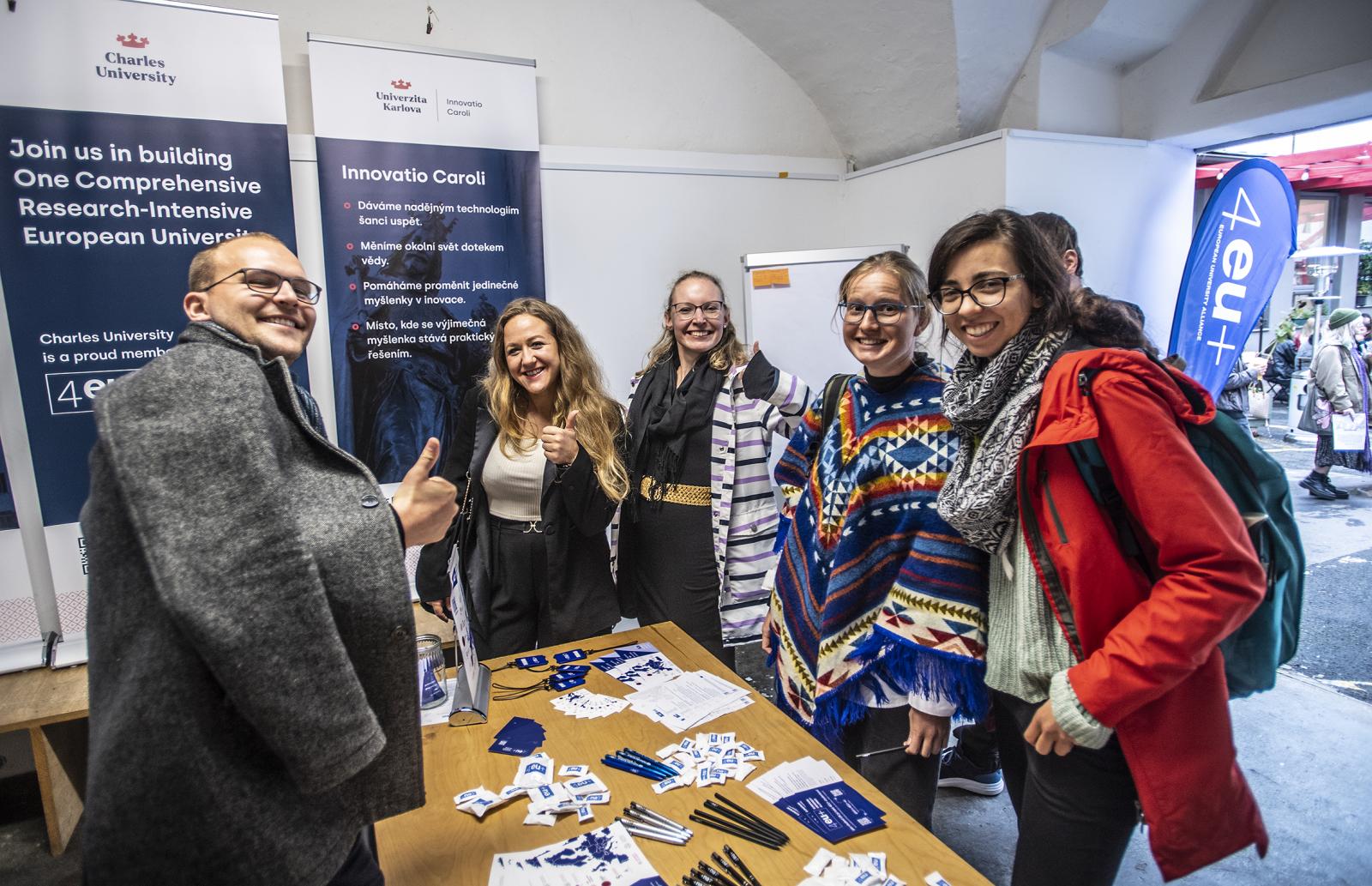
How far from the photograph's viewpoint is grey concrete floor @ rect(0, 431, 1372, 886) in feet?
6.81

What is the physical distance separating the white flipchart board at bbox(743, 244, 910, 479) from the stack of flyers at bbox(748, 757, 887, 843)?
2.44 m

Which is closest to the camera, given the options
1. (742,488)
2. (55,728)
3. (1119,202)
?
(742,488)

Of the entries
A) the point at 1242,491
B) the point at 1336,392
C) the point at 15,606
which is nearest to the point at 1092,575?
the point at 1242,491

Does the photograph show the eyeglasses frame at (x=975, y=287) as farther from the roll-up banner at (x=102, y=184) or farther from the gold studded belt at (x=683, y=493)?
the roll-up banner at (x=102, y=184)

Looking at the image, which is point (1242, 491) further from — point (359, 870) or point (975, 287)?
point (359, 870)

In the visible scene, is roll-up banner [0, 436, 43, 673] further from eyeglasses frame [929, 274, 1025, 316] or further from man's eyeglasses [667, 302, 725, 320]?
eyeglasses frame [929, 274, 1025, 316]

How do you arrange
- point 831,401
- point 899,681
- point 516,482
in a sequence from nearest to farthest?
point 899,681 → point 831,401 → point 516,482

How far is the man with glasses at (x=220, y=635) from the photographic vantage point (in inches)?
29.2

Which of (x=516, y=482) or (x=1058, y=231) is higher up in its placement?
(x=1058, y=231)

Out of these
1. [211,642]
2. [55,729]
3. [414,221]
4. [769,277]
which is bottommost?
[55,729]

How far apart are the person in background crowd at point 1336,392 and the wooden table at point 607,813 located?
570 centimetres

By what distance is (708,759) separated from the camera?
1338mm

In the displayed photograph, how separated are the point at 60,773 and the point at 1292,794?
Answer: 161 inches

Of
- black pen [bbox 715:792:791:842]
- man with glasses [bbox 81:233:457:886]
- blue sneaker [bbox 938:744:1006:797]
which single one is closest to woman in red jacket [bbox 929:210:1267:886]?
black pen [bbox 715:792:791:842]
